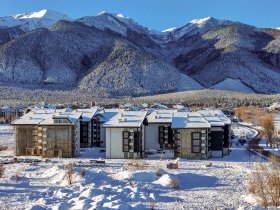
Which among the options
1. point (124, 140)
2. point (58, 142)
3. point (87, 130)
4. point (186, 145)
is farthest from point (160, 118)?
point (58, 142)

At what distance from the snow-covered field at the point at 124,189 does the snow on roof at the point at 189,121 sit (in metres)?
9.68

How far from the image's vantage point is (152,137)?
4756 centimetres

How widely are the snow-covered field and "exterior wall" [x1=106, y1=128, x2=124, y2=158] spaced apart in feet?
28.3

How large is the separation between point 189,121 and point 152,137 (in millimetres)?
6994

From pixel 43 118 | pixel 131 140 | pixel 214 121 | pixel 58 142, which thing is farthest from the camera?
pixel 214 121

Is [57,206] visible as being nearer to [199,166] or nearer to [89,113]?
[199,166]

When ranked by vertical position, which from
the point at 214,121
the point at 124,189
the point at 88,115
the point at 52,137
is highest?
the point at 88,115

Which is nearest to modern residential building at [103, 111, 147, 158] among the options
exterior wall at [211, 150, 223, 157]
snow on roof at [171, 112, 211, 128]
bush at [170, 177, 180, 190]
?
snow on roof at [171, 112, 211, 128]

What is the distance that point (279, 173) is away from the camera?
21.2 meters

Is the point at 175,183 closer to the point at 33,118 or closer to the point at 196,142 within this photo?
the point at 196,142

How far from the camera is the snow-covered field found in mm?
20969

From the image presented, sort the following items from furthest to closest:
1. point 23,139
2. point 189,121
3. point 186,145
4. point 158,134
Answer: point 158,134, point 23,139, point 189,121, point 186,145

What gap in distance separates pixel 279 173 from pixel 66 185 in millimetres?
15536

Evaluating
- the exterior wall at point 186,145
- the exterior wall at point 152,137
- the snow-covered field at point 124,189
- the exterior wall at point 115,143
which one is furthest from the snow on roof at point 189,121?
the snow-covered field at point 124,189
